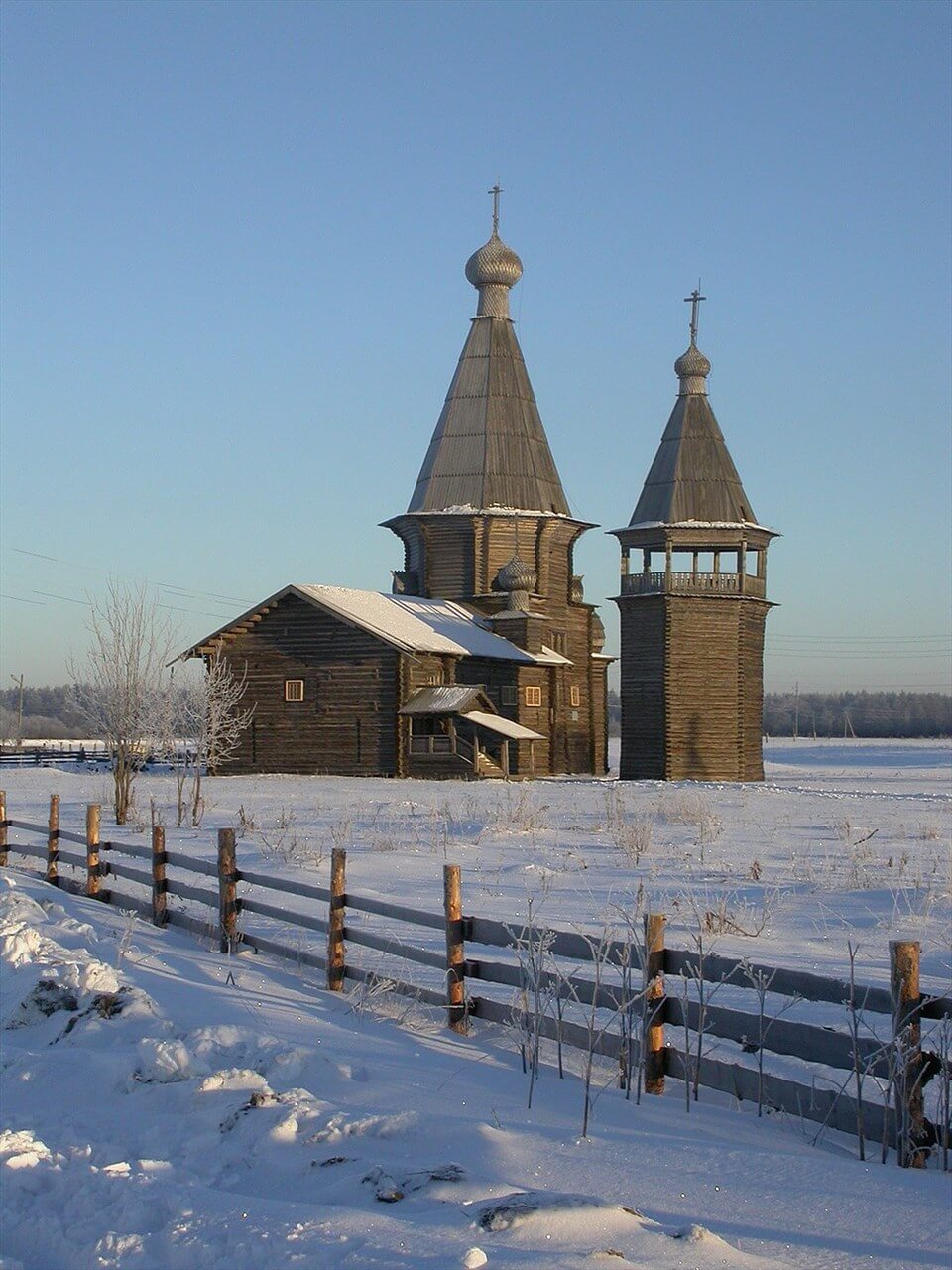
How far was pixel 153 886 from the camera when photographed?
13.4m

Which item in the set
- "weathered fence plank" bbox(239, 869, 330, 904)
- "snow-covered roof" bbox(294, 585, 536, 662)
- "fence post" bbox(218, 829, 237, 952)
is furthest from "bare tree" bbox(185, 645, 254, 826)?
"weathered fence plank" bbox(239, 869, 330, 904)

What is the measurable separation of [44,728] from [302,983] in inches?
5612

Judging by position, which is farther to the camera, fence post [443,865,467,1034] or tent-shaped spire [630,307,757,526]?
tent-shaped spire [630,307,757,526]

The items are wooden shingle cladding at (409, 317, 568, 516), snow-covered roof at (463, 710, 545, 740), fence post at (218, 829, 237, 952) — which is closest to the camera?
fence post at (218, 829, 237, 952)

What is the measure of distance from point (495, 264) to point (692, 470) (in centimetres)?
1117

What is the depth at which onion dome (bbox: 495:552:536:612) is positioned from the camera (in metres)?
44.4

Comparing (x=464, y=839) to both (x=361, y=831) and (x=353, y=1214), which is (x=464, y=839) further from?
(x=353, y=1214)

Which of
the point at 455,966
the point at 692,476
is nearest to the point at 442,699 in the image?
the point at 692,476

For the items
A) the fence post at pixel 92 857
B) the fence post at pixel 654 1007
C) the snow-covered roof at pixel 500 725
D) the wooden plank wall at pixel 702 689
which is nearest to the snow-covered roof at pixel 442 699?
the snow-covered roof at pixel 500 725

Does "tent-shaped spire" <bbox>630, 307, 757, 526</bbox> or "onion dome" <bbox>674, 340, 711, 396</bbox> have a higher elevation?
"onion dome" <bbox>674, 340, 711, 396</bbox>

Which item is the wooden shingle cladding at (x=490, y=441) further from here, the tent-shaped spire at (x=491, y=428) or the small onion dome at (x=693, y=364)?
the small onion dome at (x=693, y=364)

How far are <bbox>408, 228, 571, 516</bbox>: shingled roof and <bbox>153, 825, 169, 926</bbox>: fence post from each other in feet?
109

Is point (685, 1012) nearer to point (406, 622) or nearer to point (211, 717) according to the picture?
point (211, 717)

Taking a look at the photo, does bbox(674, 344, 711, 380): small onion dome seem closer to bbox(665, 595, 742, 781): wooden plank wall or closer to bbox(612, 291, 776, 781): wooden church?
bbox(612, 291, 776, 781): wooden church
